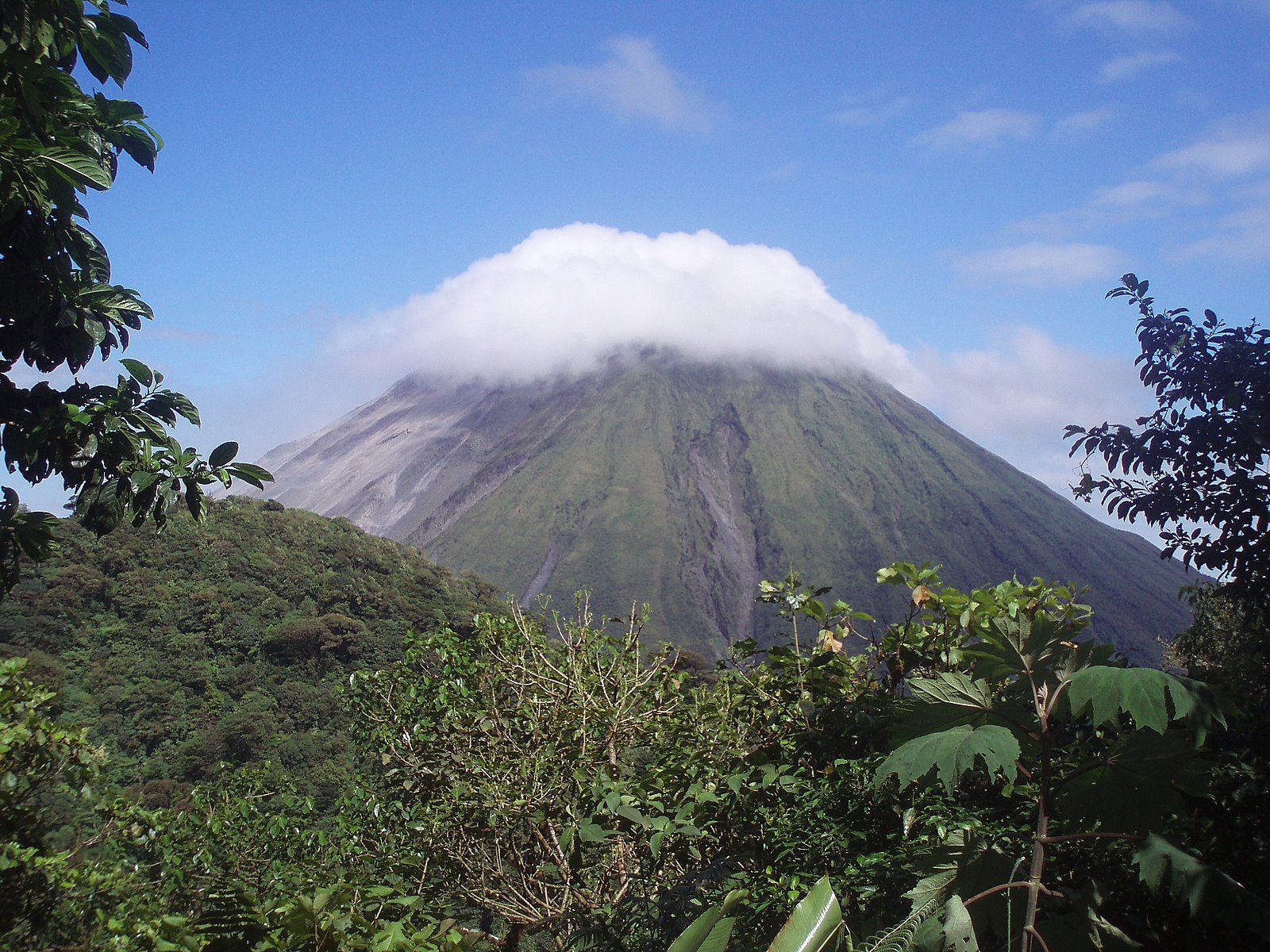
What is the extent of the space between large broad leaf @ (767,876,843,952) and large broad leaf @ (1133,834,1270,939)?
20.7 inches

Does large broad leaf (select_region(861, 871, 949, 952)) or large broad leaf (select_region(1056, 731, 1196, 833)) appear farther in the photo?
large broad leaf (select_region(1056, 731, 1196, 833))

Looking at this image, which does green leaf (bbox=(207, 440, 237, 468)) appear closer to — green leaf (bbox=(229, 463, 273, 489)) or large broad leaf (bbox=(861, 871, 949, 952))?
green leaf (bbox=(229, 463, 273, 489))

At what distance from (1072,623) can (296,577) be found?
52.6 meters

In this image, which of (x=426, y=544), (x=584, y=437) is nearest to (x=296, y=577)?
(x=426, y=544)

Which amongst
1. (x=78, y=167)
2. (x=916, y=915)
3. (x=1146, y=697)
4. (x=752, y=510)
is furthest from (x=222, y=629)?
(x=752, y=510)

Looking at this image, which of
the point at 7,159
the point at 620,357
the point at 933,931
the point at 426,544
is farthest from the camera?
the point at 620,357

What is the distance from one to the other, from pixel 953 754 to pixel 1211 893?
407 mm

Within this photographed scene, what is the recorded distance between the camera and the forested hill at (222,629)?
1314 inches

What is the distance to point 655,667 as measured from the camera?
407 cm

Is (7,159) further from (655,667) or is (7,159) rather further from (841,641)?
(841,641)

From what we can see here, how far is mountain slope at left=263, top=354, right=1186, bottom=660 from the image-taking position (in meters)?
132

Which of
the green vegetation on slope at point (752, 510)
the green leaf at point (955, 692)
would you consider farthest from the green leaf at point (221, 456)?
the green vegetation on slope at point (752, 510)

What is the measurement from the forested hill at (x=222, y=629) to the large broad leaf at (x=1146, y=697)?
30618 mm

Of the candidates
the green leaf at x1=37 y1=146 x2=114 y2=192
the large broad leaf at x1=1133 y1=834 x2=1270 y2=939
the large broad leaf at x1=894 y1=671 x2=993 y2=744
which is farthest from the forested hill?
the large broad leaf at x1=1133 y1=834 x2=1270 y2=939
